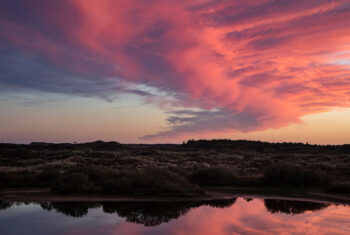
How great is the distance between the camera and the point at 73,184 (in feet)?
61.2

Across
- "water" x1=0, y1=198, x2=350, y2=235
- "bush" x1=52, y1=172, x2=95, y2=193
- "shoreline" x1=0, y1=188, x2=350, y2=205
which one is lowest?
"water" x1=0, y1=198, x2=350, y2=235

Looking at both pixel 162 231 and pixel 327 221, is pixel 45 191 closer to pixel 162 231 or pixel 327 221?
pixel 162 231

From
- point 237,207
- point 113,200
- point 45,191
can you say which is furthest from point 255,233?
point 45,191

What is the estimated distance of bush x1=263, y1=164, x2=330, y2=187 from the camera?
21859mm

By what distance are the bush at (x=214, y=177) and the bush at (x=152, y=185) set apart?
4.33m

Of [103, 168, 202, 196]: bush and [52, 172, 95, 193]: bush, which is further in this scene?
[52, 172, 95, 193]: bush

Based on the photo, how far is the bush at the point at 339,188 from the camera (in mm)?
19612

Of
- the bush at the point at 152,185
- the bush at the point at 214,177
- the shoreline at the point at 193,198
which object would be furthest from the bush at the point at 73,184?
the bush at the point at 214,177

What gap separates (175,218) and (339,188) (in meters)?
12.4

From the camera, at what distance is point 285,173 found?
882 inches

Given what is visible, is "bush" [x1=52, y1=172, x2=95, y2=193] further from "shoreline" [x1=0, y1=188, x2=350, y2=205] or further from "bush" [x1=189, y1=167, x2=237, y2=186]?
"bush" [x1=189, y1=167, x2=237, y2=186]

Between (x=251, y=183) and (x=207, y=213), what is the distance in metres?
9.57

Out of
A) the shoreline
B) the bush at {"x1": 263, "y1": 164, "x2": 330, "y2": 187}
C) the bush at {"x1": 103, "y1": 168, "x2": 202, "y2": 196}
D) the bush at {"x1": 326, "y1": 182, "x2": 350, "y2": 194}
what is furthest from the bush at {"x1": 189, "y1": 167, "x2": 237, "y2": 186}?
the bush at {"x1": 326, "y1": 182, "x2": 350, "y2": 194}

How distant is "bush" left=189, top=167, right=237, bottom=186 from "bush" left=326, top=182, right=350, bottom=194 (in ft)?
20.5
